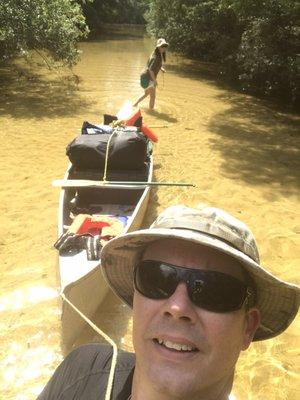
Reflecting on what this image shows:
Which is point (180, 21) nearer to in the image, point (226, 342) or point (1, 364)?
point (1, 364)

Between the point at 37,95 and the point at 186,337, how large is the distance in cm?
1504

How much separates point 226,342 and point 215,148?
9918 millimetres

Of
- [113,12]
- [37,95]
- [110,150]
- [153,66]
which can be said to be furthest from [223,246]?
[113,12]

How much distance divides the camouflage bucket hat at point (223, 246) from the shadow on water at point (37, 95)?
38.2 feet

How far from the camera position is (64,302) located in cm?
419

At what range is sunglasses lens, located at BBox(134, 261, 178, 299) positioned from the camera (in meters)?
1.86

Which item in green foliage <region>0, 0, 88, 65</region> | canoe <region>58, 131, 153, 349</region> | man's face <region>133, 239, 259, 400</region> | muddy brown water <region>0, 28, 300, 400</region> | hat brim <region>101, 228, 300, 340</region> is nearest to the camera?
man's face <region>133, 239, 259, 400</region>

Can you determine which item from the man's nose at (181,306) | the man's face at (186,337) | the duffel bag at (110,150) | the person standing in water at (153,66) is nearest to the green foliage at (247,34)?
the person standing in water at (153,66)

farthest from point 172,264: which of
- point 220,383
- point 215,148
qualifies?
point 215,148

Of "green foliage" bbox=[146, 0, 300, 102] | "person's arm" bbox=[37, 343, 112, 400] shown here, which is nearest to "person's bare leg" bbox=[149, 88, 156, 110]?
"green foliage" bbox=[146, 0, 300, 102]

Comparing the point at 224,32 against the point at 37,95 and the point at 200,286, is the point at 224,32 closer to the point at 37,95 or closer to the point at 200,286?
the point at 37,95

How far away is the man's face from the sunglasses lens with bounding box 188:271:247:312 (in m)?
0.03

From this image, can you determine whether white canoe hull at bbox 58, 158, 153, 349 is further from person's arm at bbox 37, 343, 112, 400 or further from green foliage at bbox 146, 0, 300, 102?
green foliage at bbox 146, 0, 300, 102

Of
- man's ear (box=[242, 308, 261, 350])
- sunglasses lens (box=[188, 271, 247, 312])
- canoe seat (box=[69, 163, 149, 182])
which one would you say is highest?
sunglasses lens (box=[188, 271, 247, 312])
